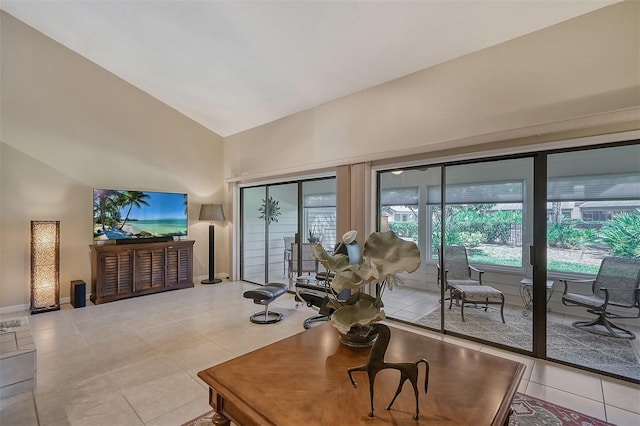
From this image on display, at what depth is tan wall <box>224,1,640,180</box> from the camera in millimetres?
2490

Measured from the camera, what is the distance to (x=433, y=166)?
3.71 metres

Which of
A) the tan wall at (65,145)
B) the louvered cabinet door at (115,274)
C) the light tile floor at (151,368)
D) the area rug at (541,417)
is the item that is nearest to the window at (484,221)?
the light tile floor at (151,368)

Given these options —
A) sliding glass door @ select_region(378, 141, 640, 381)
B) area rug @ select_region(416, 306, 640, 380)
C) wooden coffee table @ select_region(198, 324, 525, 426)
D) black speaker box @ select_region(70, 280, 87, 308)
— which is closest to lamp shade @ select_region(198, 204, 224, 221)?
black speaker box @ select_region(70, 280, 87, 308)

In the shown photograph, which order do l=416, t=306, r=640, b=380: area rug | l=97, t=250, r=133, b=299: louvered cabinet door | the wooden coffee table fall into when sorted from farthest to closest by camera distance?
l=97, t=250, r=133, b=299: louvered cabinet door < l=416, t=306, r=640, b=380: area rug < the wooden coffee table

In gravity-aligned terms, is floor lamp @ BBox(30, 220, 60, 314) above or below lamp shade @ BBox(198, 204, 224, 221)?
below

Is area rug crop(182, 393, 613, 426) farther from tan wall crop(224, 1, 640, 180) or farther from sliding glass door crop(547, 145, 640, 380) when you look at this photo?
tan wall crop(224, 1, 640, 180)

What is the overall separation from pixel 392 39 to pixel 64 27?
4.67m

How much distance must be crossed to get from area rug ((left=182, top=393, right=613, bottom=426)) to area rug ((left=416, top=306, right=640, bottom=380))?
88 centimetres

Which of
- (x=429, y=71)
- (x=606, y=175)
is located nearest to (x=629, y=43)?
(x=606, y=175)

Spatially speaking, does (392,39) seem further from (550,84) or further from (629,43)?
(629,43)

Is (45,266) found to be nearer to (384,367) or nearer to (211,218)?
(211,218)

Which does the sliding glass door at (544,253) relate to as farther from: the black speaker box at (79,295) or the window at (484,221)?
the black speaker box at (79,295)

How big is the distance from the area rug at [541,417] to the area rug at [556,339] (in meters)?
0.88

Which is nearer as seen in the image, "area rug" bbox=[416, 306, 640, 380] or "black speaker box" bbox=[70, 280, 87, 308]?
"area rug" bbox=[416, 306, 640, 380]
